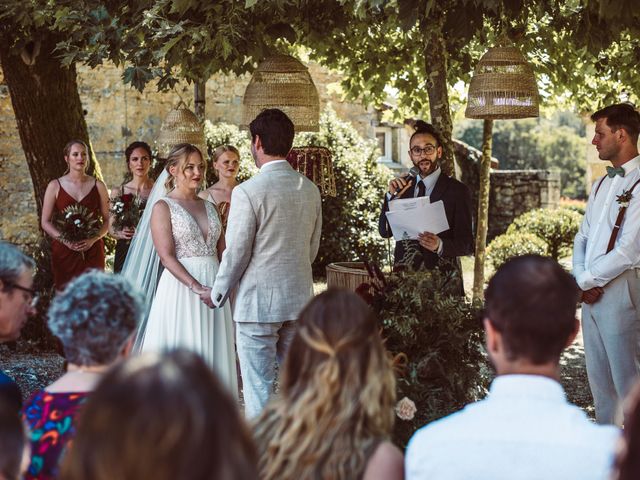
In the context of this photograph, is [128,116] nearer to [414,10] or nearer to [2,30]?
[2,30]

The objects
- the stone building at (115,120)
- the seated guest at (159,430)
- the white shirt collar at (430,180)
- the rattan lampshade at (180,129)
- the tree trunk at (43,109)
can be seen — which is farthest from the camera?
the stone building at (115,120)

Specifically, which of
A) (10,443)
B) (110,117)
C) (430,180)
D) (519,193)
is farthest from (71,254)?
(519,193)

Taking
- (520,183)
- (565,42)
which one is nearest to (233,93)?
(520,183)

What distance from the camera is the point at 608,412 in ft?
17.7

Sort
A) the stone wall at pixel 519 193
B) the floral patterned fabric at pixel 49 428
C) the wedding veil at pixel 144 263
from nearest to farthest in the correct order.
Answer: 1. the floral patterned fabric at pixel 49 428
2. the wedding veil at pixel 144 263
3. the stone wall at pixel 519 193

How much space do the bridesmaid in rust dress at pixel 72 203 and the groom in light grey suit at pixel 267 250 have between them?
126 inches

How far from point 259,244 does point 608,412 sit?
2290 millimetres

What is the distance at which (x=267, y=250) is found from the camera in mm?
4992

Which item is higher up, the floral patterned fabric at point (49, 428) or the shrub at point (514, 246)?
the shrub at point (514, 246)

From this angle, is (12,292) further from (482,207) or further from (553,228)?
(553,228)

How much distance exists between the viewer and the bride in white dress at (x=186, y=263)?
588cm

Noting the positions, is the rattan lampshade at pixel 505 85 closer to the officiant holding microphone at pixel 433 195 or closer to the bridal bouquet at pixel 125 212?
the officiant holding microphone at pixel 433 195

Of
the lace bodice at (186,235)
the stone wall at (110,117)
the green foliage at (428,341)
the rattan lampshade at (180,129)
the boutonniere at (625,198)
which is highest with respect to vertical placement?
the stone wall at (110,117)

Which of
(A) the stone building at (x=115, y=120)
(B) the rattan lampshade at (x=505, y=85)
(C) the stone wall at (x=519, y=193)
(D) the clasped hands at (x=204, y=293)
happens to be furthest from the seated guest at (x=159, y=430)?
(C) the stone wall at (x=519, y=193)
